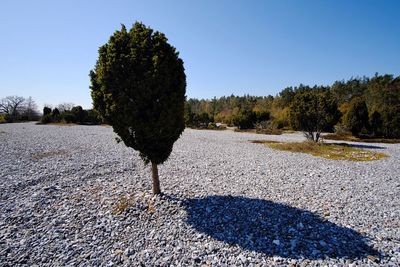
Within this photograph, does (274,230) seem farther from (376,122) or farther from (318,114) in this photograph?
(376,122)

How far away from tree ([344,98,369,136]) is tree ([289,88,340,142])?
1197cm

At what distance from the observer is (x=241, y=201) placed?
8703mm

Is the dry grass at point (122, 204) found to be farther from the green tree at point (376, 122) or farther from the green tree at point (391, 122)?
the green tree at point (391, 122)

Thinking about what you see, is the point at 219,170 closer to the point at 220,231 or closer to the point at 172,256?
the point at 220,231

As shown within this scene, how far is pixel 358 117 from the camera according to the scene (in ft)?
117

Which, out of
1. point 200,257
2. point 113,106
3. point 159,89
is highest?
point 159,89

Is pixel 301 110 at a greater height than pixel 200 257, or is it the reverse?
pixel 301 110

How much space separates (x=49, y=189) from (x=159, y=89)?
6.66 meters

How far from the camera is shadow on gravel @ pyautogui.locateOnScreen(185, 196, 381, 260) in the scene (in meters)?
5.80

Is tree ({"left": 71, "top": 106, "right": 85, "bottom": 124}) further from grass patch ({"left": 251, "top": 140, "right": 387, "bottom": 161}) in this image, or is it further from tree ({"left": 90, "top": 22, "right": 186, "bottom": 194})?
tree ({"left": 90, "top": 22, "right": 186, "bottom": 194})

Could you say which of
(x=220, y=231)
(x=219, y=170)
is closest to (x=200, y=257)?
(x=220, y=231)

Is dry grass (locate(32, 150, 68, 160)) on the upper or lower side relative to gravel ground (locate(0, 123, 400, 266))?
upper

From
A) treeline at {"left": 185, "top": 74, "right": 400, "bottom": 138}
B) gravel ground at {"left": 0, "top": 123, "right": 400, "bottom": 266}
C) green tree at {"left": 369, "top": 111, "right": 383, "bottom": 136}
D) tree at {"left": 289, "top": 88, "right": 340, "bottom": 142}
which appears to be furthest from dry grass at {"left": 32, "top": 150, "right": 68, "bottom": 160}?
green tree at {"left": 369, "top": 111, "right": 383, "bottom": 136}

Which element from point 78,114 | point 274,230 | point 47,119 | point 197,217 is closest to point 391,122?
point 274,230
